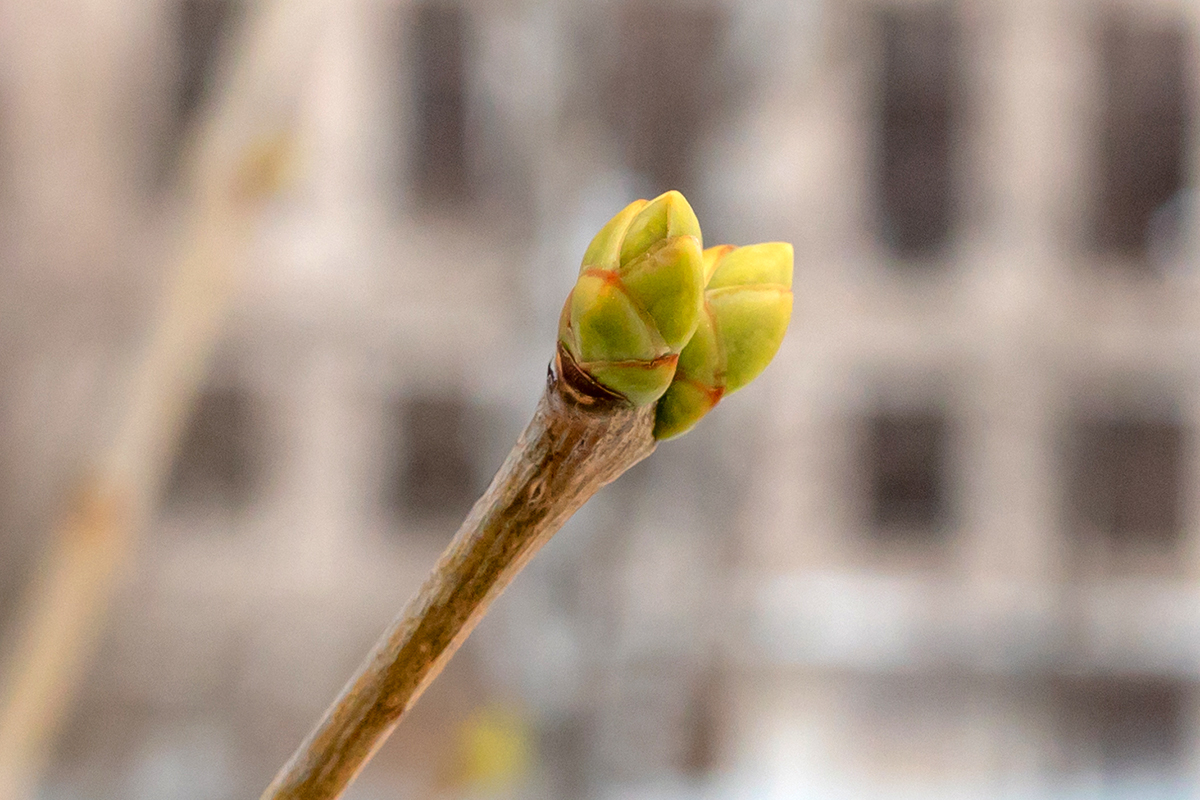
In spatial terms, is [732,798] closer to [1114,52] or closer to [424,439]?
[424,439]

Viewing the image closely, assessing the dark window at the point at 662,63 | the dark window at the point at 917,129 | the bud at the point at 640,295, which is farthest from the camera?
the dark window at the point at 917,129

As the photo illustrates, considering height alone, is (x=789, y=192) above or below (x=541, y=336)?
above

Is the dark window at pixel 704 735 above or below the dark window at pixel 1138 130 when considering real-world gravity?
below

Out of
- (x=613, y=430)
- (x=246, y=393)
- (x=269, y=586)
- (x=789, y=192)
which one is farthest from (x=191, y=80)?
(x=613, y=430)

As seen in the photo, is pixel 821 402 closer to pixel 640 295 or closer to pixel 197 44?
pixel 197 44

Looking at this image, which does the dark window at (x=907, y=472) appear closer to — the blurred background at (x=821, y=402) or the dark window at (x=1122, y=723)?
the blurred background at (x=821, y=402)

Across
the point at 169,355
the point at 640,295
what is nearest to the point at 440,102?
the point at 169,355

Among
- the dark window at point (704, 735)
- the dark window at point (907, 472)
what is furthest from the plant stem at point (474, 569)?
the dark window at point (907, 472)
